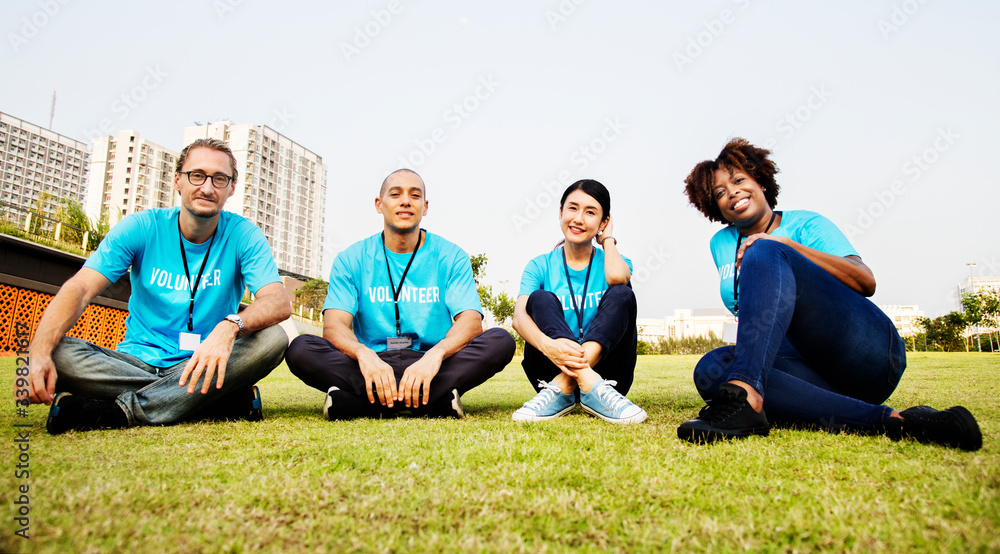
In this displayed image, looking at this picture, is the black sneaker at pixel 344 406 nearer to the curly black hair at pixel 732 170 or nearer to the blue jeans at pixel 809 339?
the blue jeans at pixel 809 339

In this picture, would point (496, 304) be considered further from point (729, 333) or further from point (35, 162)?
point (35, 162)

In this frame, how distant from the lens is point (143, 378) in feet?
9.15

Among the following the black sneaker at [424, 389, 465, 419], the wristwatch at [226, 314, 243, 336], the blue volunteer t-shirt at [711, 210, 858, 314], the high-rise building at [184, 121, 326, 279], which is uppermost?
the high-rise building at [184, 121, 326, 279]

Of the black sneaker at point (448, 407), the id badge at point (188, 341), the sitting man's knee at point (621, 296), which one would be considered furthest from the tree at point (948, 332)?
the id badge at point (188, 341)

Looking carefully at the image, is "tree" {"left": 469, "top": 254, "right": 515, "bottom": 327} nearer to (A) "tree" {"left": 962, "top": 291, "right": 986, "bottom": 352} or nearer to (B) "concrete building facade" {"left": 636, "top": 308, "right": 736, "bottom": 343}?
(A) "tree" {"left": 962, "top": 291, "right": 986, "bottom": 352}

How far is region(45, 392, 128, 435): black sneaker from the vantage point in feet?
7.84

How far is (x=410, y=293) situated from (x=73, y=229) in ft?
61.5

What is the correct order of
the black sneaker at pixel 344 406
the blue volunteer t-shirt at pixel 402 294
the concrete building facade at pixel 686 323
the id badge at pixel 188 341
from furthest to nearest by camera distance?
1. the concrete building facade at pixel 686 323
2. the blue volunteer t-shirt at pixel 402 294
3. the black sneaker at pixel 344 406
4. the id badge at pixel 188 341

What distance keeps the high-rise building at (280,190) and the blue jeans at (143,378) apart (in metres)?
71.2

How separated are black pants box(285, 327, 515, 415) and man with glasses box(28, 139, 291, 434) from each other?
151mm

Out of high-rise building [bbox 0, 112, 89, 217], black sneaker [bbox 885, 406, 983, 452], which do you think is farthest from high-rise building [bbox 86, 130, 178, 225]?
black sneaker [bbox 885, 406, 983, 452]

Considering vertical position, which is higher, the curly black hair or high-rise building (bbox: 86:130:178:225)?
high-rise building (bbox: 86:130:178:225)

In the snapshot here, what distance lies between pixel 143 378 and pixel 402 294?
1.46 metres

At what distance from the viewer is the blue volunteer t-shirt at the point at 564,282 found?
3404 mm
